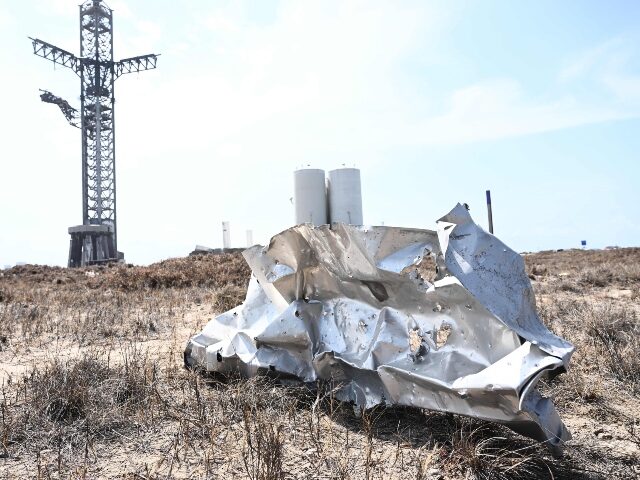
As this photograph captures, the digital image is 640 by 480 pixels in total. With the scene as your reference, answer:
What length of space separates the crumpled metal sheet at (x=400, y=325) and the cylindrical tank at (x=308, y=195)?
996cm

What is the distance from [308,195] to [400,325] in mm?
11131

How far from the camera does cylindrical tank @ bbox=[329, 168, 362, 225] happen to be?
45.7ft

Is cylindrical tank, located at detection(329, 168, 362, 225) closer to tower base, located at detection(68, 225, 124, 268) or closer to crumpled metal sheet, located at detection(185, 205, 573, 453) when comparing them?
crumpled metal sheet, located at detection(185, 205, 573, 453)

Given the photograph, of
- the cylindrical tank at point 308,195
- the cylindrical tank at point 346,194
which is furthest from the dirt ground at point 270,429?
the cylindrical tank at point 346,194

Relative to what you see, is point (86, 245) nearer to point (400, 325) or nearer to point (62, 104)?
point (62, 104)

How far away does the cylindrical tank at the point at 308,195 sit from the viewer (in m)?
13.8

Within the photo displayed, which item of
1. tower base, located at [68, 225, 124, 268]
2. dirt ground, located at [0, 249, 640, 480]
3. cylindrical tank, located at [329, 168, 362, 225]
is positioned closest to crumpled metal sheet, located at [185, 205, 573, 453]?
dirt ground, located at [0, 249, 640, 480]

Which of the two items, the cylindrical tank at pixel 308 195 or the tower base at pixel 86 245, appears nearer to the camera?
the cylindrical tank at pixel 308 195

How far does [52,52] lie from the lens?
3800 cm

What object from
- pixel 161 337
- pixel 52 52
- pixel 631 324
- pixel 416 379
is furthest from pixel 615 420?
pixel 52 52

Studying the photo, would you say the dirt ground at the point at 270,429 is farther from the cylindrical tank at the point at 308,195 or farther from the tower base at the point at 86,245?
the tower base at the point at 86,245

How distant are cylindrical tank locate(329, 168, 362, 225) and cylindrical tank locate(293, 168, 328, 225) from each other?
373 mm

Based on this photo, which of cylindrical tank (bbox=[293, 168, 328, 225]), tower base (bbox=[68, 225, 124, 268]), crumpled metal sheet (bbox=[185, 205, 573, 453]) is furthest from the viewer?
tower base (bbox=[68, 225, 124, 268])

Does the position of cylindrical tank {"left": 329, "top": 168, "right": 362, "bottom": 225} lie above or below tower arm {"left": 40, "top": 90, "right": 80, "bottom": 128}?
below
